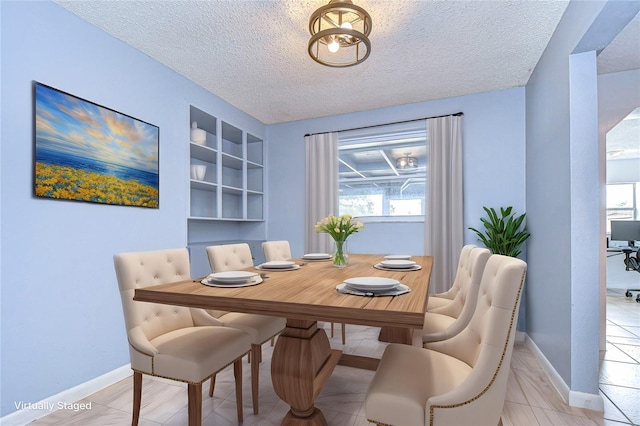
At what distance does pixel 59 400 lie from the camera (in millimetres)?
1870

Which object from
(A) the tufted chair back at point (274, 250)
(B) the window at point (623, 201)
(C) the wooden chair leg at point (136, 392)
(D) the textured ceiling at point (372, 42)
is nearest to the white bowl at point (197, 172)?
(D) the textured ceiling at point (372, 42)

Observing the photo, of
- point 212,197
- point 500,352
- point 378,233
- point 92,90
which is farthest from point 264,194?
point 500,352

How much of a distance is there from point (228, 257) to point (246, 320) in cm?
50

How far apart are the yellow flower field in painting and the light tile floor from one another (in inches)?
52.2

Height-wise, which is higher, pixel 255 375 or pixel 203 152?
pixel 203 152

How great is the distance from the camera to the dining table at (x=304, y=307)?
947 mm

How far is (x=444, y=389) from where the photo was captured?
3.53 ft

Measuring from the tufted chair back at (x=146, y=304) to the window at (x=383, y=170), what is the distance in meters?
2.58

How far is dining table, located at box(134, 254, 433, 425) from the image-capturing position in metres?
0.95

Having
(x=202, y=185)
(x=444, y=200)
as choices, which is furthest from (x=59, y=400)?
(x=444, y=200)

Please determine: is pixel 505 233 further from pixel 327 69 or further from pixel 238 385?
pixel 238 385

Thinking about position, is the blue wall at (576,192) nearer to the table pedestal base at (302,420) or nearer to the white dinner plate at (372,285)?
the white dinner plate at (372,285)

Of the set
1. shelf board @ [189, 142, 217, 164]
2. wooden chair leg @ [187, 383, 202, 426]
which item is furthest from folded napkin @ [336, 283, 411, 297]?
shelf board @ [189, 142, 217, 164]

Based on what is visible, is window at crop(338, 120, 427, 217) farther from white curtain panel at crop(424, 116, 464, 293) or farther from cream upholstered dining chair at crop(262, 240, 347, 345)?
cream upholstered dining chair at crop(262, 240, 347, 345)
